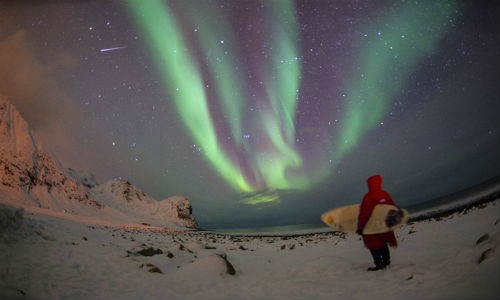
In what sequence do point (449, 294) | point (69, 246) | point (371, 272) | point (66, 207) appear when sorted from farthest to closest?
point (66, 207) → point (69, 246) → point (371, 272) → point (449, 294)

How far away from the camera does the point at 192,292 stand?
22.4 ft

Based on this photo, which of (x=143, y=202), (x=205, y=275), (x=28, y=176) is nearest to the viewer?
(x=205, y=275)

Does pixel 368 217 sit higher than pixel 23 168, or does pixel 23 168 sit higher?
pixel 23 168

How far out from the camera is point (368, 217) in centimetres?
691

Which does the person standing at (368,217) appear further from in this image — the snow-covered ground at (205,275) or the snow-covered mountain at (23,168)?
the snow-covered mountain at (23,168)

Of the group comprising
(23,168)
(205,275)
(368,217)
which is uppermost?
(23,168)

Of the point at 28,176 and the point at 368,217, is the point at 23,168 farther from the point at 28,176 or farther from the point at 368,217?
the point at 368,217

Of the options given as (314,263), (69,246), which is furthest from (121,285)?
(314,263)

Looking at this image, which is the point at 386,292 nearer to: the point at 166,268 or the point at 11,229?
the point at 166,268

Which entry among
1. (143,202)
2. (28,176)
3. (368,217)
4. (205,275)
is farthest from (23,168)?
(143,202)

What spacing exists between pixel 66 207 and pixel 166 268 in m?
56.6

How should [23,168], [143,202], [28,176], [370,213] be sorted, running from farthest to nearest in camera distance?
[143,202]
[23,168]
[28,176]
[370,213]

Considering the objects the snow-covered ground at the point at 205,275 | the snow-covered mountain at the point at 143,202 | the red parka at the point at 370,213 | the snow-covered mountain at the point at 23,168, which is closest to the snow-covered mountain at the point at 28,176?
the snow-covered mountain at the point at 23,168

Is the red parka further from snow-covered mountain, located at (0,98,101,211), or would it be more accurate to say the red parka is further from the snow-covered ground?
snow-covered mountain, located at (0,98,101,211)
